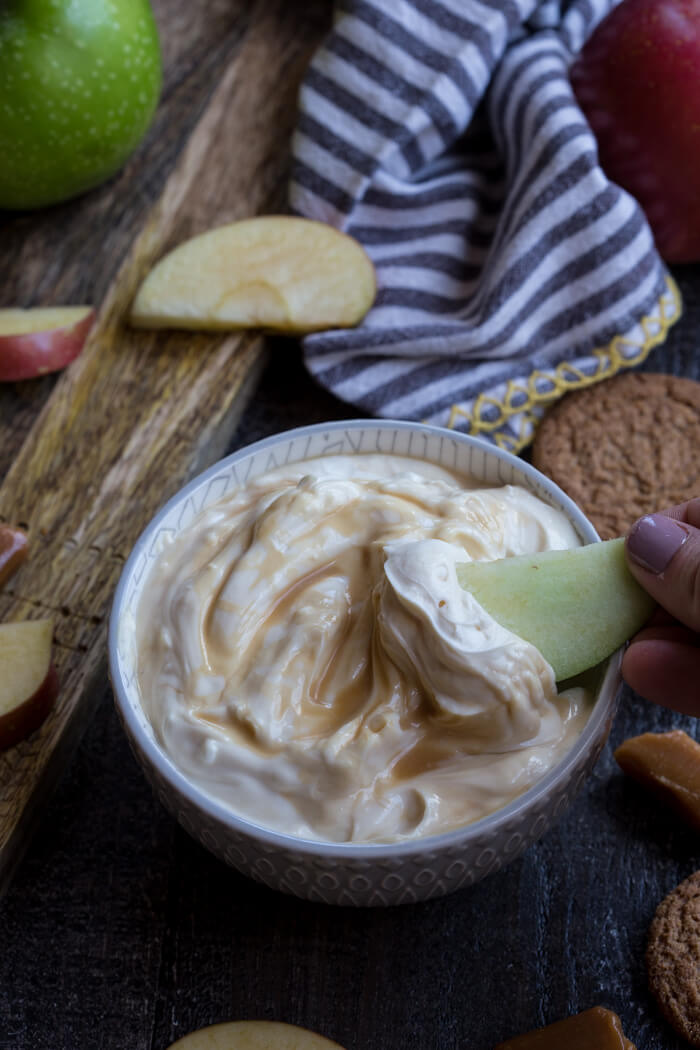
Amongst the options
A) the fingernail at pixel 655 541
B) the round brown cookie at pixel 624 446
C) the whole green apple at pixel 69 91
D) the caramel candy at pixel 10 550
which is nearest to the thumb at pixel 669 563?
the fingernail at pixel 655 541

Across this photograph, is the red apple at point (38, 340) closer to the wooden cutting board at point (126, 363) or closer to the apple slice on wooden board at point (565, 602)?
the wooden cutting board at point (126, 363)

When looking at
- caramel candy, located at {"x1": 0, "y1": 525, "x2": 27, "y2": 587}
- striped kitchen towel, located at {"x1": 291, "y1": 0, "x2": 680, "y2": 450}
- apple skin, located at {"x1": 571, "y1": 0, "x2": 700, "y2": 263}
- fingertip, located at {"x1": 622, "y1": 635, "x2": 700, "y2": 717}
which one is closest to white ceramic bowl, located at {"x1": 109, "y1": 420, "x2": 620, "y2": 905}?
fingertip, located at {"x1": 622, "y1": 635, "x2": 700, "y2": 717}

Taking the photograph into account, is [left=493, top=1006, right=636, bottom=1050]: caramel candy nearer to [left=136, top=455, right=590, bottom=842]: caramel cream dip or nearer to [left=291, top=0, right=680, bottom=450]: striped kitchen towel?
[left=136, top=455, right=590, bottom=842]: caramel cream dip

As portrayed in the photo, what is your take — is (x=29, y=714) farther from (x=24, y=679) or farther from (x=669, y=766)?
(x=669, y=766)

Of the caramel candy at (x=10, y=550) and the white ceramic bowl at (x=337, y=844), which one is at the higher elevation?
the white ceramic bowl at (x=337, y=844)

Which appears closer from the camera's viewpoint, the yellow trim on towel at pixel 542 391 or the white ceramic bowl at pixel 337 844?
the white ceramic bowl at pixel 337 844
